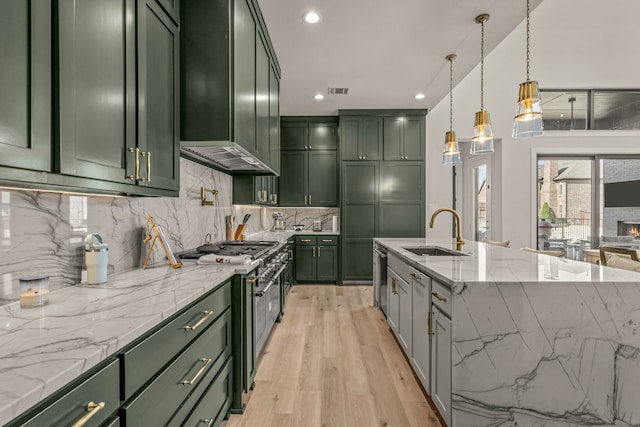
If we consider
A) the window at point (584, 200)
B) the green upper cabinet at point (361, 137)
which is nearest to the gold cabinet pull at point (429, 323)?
the green upper cabinet at point (361, 137)

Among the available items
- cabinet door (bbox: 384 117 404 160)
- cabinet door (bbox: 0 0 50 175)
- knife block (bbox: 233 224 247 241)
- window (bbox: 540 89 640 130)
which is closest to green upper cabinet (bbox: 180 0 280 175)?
cabinet door (bbox: 0 0 50 175)

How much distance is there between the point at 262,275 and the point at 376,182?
3.35 m

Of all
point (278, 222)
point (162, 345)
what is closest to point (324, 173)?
point (278, 222)

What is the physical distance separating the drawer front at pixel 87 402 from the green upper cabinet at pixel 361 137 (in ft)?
15.6

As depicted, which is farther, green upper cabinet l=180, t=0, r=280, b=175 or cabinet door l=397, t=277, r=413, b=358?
cabinet door l=397, t=277, r=413, b=358

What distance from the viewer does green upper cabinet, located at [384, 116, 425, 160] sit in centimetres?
524

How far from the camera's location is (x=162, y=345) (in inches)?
42.8

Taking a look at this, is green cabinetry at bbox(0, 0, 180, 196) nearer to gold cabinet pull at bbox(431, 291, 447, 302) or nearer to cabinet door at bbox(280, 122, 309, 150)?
gold cabinet pull at bbox(431, 291, 447, 302)

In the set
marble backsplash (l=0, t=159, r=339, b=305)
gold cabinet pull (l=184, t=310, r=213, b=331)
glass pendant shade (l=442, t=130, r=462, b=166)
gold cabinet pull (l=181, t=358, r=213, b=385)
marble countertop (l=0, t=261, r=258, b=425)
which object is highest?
glass pendant shade (l=442, t=130, r=462, b=166)

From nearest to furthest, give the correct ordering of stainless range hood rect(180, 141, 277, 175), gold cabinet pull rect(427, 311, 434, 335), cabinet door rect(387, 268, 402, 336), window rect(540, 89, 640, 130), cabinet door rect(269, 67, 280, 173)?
1. gold cabinet pull rect(427, 311, 434, 335)
2. stainless range hood rect(180, 141, 277, 175)
3. cabinet door rect(387, 268, 402, 336)
4. cabinet door rect(269, 67, 280, 173)
5. window rect(540, 89, 640, 130)

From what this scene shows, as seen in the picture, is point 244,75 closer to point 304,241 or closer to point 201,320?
point 201,320

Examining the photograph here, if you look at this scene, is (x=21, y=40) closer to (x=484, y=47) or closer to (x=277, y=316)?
(x=277, y=316)

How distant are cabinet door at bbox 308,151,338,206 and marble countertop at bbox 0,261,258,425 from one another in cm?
404

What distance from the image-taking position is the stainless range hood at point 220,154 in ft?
6.67
